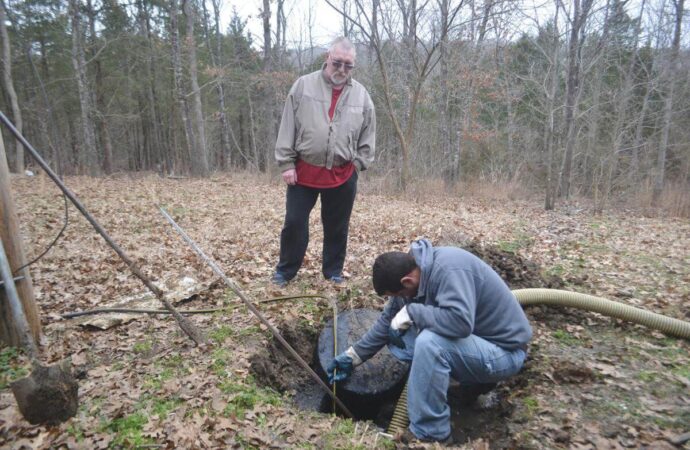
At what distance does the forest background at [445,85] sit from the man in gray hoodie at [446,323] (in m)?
9.15

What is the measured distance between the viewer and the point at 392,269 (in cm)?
262

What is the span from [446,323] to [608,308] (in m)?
2.19

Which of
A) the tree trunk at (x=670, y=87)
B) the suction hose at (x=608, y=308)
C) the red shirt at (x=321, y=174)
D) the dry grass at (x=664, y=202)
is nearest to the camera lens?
the suction hose at (x=608, y=308)

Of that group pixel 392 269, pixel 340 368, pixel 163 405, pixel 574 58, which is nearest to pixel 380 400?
pixel 340 368

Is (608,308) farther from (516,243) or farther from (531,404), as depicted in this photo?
(516,243)

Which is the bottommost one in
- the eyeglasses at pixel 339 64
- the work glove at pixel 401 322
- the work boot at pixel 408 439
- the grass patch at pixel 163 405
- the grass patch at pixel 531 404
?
the work boot at pixel 408 439

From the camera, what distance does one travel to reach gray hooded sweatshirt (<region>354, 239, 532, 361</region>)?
2479 mm

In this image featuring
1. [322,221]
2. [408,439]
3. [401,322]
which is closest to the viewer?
[408,439]

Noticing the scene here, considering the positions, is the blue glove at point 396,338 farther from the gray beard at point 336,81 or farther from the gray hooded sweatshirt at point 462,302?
the gray beard at point 336,81

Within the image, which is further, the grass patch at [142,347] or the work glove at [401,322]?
the grass patch at [142,347]

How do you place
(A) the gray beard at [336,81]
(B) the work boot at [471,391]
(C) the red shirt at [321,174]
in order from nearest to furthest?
(B) the work boot at [471,391]
(A) the gray beard at [336,81]
(C) the red shirt at [321,174]

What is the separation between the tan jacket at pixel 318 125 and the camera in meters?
3.98

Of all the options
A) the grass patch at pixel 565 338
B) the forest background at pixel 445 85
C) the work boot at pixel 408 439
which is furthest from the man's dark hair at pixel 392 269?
the forest background at pixel 445 85

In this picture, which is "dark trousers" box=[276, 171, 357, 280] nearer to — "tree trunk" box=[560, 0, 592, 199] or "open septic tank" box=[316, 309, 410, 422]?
"open septic tank" box=[316, 309, 410, 422]
